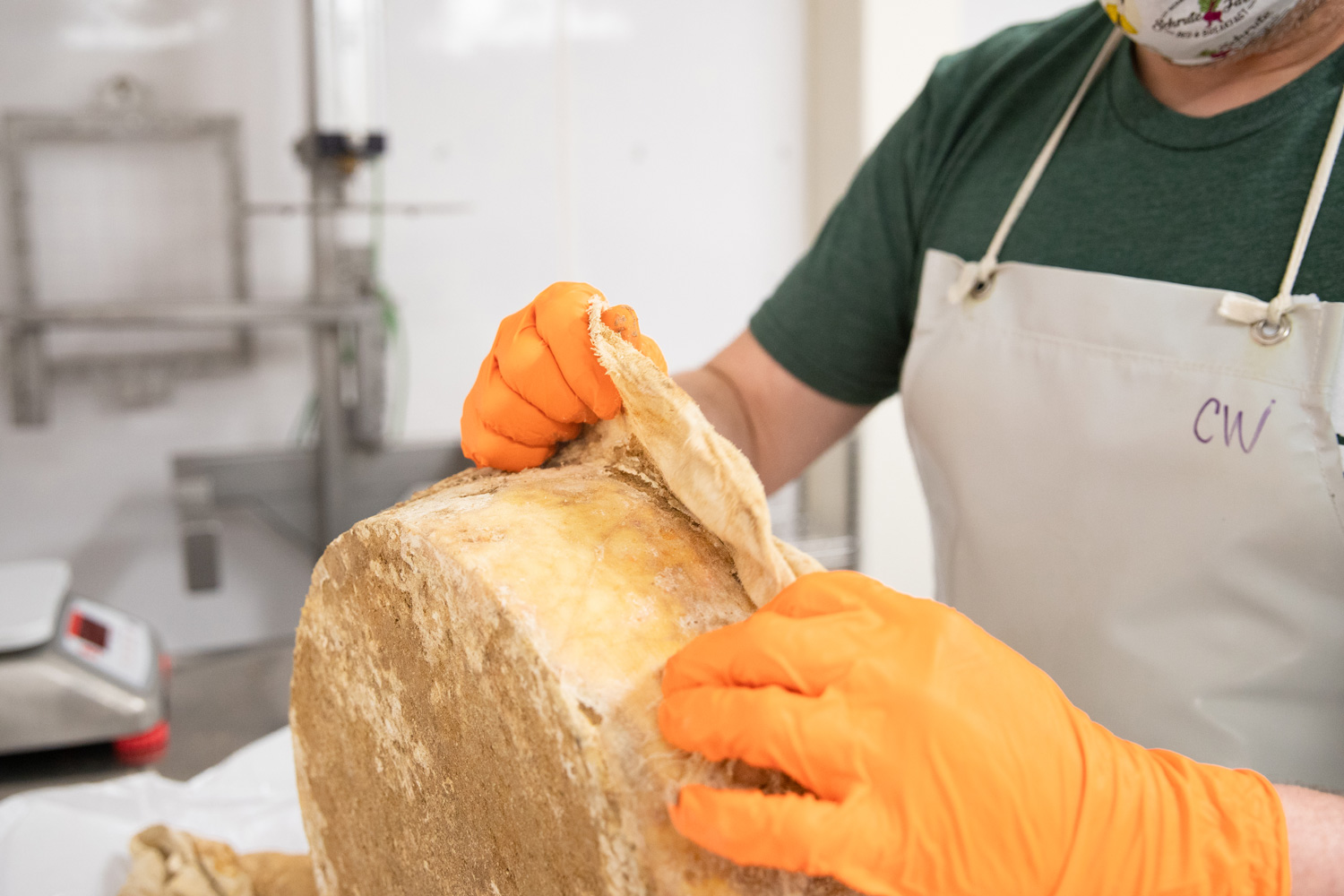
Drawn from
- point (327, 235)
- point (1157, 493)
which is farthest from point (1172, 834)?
point (327, 235)

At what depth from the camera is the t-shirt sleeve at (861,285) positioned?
1091 mm

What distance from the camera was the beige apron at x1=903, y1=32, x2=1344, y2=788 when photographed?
2.43 ft

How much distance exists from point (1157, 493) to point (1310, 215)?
0.83 feet

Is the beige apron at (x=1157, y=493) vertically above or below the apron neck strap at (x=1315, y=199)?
below

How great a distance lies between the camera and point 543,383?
75 centimetres

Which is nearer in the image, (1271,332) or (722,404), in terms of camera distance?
(1271,332)

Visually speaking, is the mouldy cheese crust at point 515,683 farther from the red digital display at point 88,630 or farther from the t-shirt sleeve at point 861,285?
the red digital display at point 88,630

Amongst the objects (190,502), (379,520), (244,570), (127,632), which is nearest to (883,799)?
(379,520)

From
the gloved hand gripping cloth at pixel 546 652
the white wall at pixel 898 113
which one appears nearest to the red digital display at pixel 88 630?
the gloved hand gripping cloth at pixel 546 652

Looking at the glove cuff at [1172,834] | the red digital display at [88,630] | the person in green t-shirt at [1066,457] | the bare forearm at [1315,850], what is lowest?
the red digital display at [88,630]

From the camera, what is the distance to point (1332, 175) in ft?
2.47

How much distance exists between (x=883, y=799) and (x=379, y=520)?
405mm

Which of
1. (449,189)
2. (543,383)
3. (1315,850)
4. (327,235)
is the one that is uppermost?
(449,189)

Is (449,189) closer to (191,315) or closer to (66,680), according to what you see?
(191,315)
